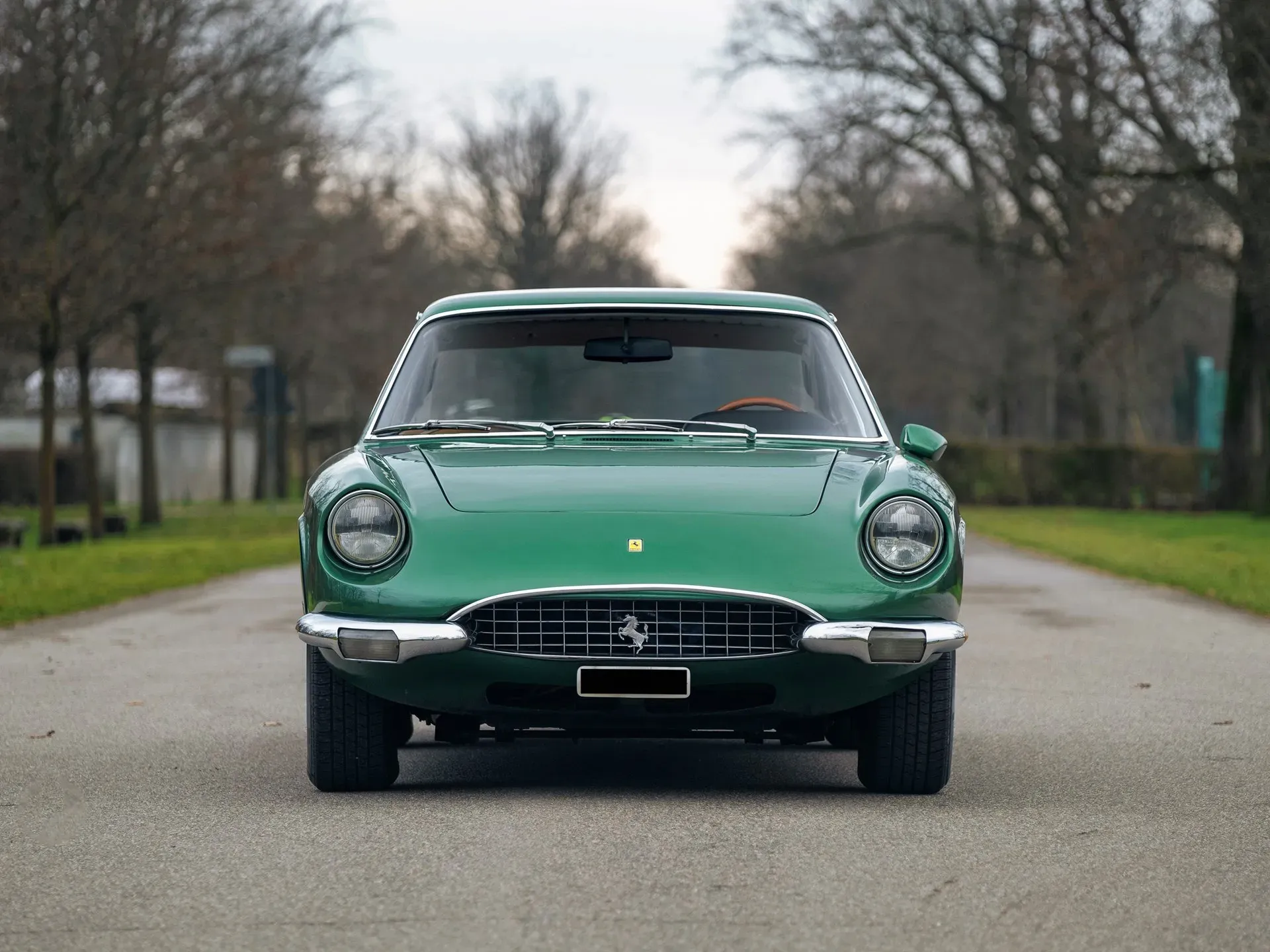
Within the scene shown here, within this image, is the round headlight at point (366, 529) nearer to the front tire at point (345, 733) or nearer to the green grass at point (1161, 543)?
the front tire at point (345, 733)

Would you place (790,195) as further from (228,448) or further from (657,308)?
(657,308)

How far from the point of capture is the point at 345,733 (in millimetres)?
6223

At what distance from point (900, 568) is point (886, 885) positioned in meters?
1.31

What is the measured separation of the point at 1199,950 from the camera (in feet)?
14.0

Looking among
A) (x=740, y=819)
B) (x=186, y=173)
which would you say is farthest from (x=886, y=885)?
(x=186, y=173)

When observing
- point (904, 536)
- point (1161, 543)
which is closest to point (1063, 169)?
point (1161, 543)

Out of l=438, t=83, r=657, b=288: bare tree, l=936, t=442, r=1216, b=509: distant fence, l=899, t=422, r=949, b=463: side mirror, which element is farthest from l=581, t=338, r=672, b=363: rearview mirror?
l=438, t=83, r=657, b=288: bare tree

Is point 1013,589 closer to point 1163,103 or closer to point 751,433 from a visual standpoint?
point 751,433

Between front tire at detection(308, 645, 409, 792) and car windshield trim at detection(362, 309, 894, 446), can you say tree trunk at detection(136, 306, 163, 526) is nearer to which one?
car windshield trim at detection(362, 309, 894, 446)

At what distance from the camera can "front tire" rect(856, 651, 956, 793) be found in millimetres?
6188

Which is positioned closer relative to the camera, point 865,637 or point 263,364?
point 865,637

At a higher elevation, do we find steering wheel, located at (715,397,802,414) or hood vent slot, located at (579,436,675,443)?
steering wheel, located at (715,397,802,414)

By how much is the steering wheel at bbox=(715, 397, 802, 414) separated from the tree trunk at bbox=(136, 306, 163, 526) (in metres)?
24.3

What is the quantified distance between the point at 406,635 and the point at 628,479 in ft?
2.78
